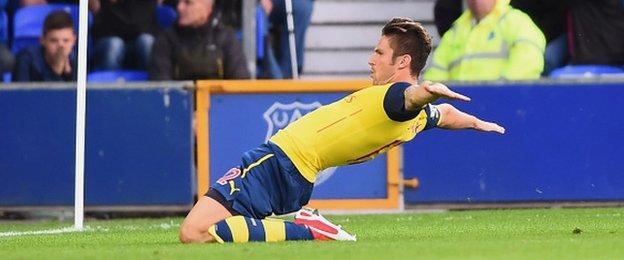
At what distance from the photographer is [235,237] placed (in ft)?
32.3

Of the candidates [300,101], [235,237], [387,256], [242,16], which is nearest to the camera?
[387,256]

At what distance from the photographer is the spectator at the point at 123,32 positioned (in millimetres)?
16719

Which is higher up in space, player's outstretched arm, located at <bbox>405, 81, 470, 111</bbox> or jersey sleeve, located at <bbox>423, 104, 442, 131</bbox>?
player's outstretched arm, located at <bbox>405, 81, 470, 111</bbox>

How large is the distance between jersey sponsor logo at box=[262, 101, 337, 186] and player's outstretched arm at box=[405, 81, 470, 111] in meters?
5.32

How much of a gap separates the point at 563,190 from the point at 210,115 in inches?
123

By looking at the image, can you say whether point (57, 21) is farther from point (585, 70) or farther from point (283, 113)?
point (585, 70)

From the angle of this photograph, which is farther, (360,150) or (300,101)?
(300,101)

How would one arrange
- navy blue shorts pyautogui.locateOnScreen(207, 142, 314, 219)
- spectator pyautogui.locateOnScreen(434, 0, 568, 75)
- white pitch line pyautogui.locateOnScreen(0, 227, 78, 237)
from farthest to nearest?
spectator pyautogui.locateOnScreen(434, 0, 568, 75)
white pitch line pyautogui.locateOnScreen(0, 227, 78, 237)
navy blue shorts pyautogui.locateOnScreen(207, 142, 314, 219)

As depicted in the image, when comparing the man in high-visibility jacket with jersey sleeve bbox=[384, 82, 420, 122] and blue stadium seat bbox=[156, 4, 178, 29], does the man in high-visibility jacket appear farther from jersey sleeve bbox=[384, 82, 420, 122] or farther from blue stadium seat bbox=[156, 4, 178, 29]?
jersey sleeve bbox=[384, 82, 420, 122]

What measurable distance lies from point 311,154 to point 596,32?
271 inches

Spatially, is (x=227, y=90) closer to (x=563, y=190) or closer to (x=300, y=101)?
(x=300, y=101)

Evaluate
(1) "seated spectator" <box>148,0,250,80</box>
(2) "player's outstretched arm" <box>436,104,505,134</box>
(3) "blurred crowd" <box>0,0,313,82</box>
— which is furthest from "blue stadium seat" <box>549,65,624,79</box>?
(2) "player's outstretched arm" <box>436,104,505,134</box>

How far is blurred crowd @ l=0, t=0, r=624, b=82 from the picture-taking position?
15.8 meters

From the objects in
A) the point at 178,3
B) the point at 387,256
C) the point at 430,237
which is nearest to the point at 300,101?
the point at 178,3
